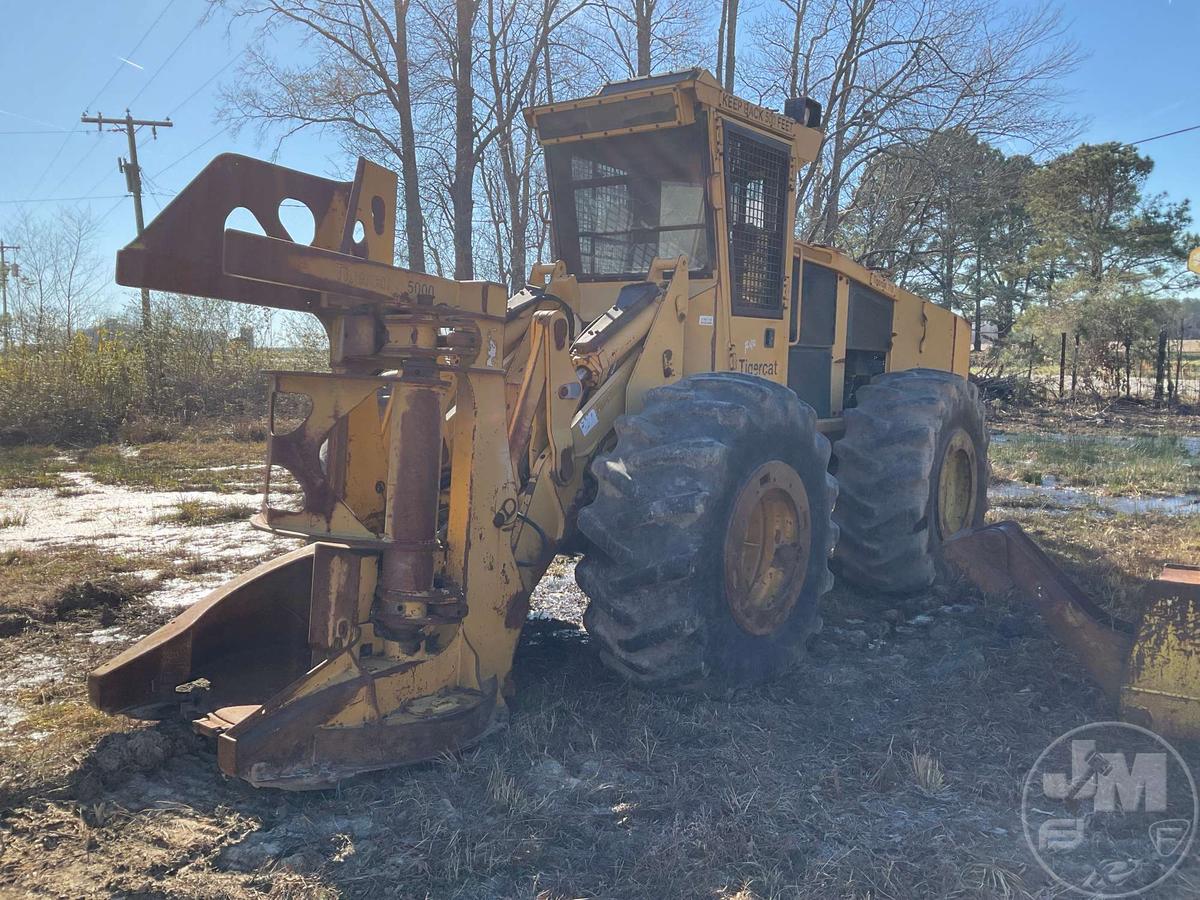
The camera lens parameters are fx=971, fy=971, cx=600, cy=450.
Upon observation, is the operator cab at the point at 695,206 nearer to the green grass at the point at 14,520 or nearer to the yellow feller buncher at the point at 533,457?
the yellow feller buncher at the point at 533,457

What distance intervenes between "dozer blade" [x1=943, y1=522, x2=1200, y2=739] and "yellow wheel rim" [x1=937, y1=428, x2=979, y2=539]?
114 centimetres

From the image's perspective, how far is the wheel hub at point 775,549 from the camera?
461 cm

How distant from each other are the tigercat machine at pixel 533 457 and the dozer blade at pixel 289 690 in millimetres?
10

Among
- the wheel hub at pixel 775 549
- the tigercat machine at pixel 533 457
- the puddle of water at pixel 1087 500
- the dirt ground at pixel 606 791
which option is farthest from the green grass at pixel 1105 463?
the wheel hub at pixel 775 549

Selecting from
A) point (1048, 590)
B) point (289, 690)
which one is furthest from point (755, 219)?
point (289, 690)

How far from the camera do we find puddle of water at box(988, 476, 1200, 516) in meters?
9.56

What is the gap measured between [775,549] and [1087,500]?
6.85 m

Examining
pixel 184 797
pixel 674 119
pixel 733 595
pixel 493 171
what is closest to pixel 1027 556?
pixel 733 595

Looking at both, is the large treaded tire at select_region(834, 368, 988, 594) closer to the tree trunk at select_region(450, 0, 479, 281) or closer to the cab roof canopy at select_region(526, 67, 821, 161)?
the cab roof canopy at select_region(526, 67, 821, 161)

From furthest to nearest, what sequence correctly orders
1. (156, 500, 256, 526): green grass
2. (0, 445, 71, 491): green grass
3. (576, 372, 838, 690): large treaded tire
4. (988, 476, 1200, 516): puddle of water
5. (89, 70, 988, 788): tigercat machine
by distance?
1. (0, 445, 71, 491): green grass
2. (988, 476, 1200, 516): puddle of water
3. (156, 500, 256, 526): green grass
4. (576, 372, 838, 690): large treaded tire
5. (89, 70, 988, 788): tigercat machine

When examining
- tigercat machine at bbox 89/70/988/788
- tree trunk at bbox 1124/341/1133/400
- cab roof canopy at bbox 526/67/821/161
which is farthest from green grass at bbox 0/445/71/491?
tree trunk at bbox 1124/341/1133/400

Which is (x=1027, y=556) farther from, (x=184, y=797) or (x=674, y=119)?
(x=184, y=797)

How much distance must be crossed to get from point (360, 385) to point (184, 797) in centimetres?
158

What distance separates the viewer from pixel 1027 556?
17.4 ft
